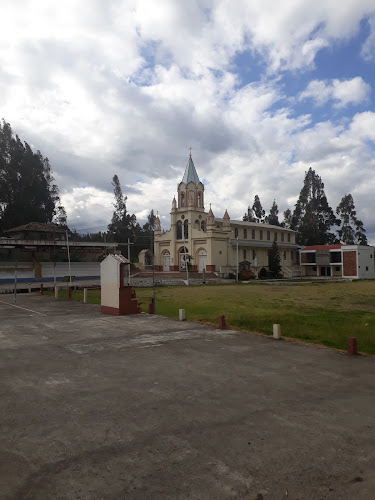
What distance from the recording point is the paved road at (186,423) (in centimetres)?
429

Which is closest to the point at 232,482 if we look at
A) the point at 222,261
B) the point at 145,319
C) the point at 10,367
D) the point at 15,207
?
the point at 10,367

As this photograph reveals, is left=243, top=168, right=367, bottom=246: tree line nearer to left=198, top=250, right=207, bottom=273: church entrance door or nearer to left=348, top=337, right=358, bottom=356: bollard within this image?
left=198, top=250, right=207, bottom=273: church entrance door

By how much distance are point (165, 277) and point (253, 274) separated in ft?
50.2

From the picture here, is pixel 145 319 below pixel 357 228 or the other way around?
below

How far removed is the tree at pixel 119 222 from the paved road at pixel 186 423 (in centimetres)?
6217

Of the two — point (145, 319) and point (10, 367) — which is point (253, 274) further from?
point (10, 367)

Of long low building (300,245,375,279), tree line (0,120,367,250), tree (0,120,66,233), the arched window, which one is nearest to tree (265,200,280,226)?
tree line (0,120,367,250)

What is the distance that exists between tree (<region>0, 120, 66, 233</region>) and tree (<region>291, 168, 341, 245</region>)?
53.7 m

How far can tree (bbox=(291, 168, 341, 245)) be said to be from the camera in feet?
270

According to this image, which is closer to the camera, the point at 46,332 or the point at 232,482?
the point at 232,482

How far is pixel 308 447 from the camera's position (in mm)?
5117

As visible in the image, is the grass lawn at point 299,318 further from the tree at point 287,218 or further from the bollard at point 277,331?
the tree at point 287,218

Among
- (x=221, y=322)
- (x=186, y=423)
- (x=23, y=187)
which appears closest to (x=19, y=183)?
(x=23, y=187)

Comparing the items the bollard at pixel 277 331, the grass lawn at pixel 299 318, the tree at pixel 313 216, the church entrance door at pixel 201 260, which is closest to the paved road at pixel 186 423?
the bollard at pixel 277 331
